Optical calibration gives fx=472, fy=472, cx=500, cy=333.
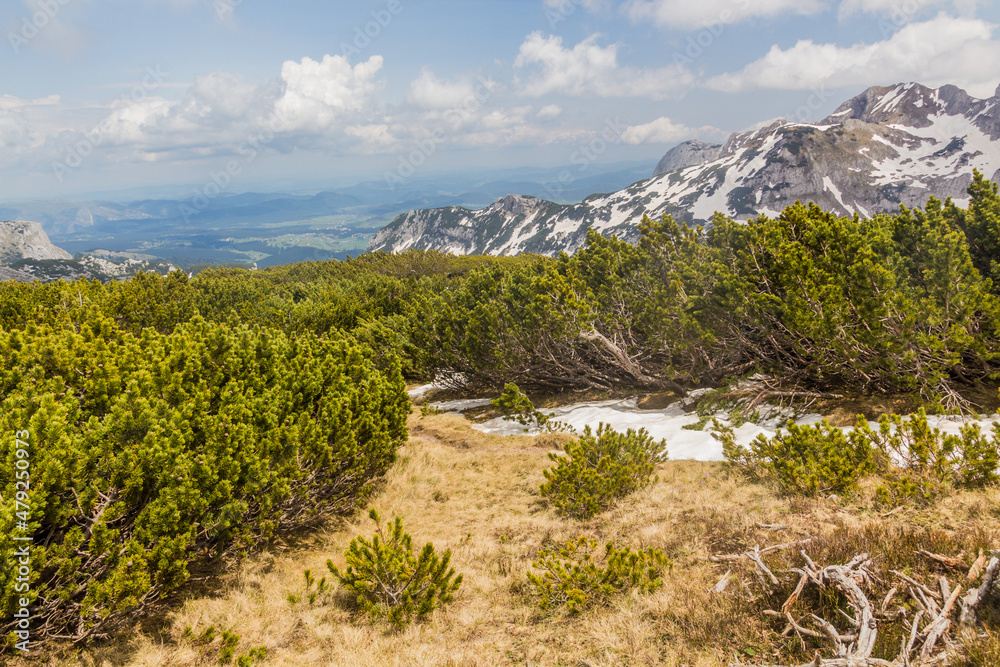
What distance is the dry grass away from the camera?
390 cm

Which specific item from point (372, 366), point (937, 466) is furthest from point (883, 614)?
point (372, 366)

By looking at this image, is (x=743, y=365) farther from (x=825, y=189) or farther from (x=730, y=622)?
(x=825, y=189)

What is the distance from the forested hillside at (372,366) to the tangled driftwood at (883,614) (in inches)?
218

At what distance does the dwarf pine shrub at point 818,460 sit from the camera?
5.85 m

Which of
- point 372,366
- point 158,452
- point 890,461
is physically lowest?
point 890,461

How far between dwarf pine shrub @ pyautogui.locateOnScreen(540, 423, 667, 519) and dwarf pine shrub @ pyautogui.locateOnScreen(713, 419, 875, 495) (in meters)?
1.94

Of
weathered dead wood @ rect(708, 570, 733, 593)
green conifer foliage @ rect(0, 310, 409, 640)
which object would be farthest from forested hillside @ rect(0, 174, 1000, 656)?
weathered dead wood @ rect(708, 570, 733, 593)

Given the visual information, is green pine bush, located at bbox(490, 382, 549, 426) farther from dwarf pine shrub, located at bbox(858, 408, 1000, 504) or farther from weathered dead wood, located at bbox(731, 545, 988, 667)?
weathered dead wood, located at bbox(731, 545, 988, 667)

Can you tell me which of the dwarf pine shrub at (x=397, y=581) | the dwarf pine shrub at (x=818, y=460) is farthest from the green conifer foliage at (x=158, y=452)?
the dwarf pine shrub at (x=818, y=460)

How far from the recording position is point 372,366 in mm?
10422

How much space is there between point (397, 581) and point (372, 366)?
5897 mm

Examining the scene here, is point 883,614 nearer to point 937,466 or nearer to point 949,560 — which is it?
point 949,560

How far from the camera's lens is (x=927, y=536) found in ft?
13.5

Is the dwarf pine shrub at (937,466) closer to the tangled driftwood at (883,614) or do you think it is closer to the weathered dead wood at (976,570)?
the tangled driftwood at (883,614)
